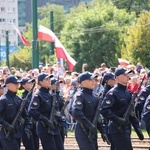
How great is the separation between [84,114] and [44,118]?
49.2 inches

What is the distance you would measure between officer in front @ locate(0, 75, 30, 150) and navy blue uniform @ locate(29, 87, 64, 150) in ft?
1.23

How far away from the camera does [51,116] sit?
14656 millimetres

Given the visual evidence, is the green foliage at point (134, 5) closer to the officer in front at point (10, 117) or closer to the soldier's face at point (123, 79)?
the officer in front at point (10, 117)

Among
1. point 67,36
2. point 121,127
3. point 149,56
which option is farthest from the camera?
point 67,36

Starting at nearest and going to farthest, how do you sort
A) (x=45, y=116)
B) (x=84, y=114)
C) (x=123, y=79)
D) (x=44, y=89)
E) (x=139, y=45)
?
(x=84, y=114) → (x=123, y=79) → (x=45, y=116) → (x=44, y=89) → (x=139, y=45)

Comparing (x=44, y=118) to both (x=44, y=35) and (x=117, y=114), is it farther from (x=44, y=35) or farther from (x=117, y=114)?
(x=44, y=35)

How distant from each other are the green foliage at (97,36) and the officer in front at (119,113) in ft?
133

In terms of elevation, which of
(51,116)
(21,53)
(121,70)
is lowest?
(21,53)

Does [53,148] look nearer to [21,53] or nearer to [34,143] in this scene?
[34,143]

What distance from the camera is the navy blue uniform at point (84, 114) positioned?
13133mm

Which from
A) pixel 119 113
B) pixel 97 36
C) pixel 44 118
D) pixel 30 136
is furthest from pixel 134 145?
pixel 97 36

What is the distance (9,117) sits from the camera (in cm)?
1412

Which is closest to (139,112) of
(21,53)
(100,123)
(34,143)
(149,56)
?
(100,123)

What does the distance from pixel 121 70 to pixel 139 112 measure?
1761mm
